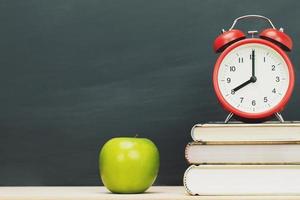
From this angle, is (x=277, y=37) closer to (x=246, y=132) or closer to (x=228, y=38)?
(x=228, y=38)

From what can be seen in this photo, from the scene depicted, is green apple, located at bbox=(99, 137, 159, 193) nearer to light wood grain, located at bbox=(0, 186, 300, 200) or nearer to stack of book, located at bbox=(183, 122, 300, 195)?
light wood grain, located at bbox=(0, 186, 300, 200)

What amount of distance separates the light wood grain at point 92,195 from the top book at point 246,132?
6.2 inches

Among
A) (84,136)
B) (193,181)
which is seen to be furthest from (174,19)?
(193,181)

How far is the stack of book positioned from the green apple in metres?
0.14

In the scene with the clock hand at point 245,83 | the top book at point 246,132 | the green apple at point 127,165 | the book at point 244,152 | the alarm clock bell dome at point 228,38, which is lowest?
the green apple at point 127,165

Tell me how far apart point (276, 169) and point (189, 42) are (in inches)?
23.1

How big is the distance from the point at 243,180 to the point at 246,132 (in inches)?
5.0

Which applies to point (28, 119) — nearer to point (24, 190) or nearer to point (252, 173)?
point (24, 190)

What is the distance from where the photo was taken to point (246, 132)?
175 cm

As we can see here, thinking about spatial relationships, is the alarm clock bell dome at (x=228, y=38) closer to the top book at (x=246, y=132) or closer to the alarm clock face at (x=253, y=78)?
the alarm clock face at (x=253, y=78)

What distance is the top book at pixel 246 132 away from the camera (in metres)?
1.73

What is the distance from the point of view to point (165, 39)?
2139 mm

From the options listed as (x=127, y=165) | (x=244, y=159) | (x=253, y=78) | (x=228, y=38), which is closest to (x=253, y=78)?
(x=253, y=78)

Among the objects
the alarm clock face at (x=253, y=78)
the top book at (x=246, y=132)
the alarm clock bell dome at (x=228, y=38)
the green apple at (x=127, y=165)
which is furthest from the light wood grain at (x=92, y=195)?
the alarm clock bell dome at (x=228, y=38)
